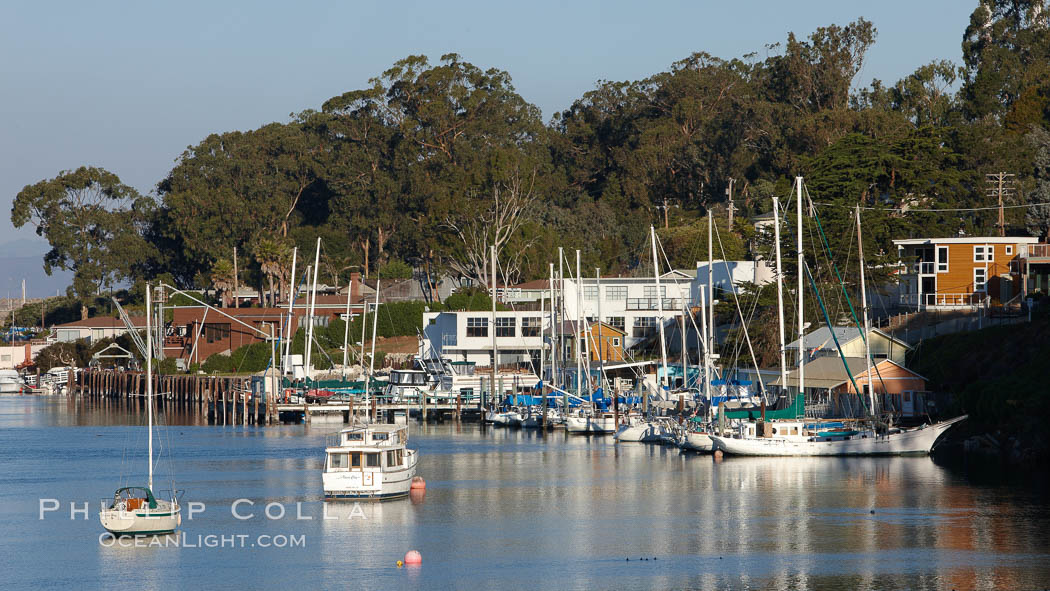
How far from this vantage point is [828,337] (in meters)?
90.2

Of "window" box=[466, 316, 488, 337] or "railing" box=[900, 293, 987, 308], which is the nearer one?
"railing" box=[900, 293, 987, 308]

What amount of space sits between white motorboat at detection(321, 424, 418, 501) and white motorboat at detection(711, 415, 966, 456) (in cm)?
2216

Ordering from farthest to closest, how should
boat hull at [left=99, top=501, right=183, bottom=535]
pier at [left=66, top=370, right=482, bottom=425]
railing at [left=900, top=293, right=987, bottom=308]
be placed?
pier at [left=66, top=370, right=482, bottom=425] → railing at [left=900, top=293, right=987, bottom=308] → boat hull at [left=99, top=501, right=183, bottom=535]

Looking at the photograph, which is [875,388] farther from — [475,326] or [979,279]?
[475,326]

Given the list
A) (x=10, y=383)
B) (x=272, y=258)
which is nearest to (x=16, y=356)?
(x=10, y=383)

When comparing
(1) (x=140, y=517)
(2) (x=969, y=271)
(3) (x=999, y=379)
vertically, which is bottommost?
(1) (x=140, y=517)

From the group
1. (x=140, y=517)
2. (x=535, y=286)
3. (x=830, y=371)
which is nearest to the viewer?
(x=140, y=517)

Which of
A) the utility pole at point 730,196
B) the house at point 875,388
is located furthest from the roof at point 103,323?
the house at point 875,388

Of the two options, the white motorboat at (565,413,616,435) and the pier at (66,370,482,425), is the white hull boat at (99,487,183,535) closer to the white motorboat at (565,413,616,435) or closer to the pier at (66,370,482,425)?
the pier at (66,370,482,425)

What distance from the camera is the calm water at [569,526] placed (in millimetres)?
45750

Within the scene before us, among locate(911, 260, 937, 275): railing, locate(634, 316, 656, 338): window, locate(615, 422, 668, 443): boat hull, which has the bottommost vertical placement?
locate(615, 422, 668, 443): boat hull

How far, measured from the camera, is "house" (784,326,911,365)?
Result: 84.4 m

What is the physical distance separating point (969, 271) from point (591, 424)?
95.7 ft

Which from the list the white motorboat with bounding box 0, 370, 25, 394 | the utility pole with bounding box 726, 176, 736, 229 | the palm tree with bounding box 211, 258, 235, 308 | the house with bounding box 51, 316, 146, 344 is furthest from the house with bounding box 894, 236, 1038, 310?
the white motorboat with bounding box 0, 370, 25, 394
